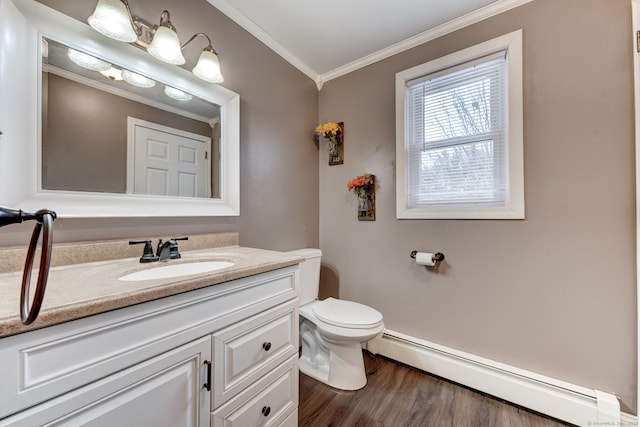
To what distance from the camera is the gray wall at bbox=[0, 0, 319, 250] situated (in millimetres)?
1112

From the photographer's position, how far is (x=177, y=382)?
2.48 ft

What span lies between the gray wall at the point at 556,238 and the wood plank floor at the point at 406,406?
25 cm

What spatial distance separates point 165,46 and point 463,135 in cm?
179

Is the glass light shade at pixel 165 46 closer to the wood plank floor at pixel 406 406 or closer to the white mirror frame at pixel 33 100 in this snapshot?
the white mirror frame at pixel 33 100

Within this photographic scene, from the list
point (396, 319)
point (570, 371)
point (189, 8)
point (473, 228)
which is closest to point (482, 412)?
point (570, 371)

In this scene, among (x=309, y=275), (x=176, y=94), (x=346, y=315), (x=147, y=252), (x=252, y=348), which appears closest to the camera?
(x=252, y=348)

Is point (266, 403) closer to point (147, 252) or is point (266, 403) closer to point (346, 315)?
point (346, 315)

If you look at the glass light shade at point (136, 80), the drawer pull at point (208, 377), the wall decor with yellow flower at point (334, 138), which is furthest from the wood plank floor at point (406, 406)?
the glass light shade at point (136, 80)

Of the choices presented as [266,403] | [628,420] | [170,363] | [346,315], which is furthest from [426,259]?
[170,363]

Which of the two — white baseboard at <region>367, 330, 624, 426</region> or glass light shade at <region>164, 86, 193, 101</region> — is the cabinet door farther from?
white baseboard at <region>367, 330, 624, 426</region>

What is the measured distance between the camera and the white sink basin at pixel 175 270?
3.36 feet

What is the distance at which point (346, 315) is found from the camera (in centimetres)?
157

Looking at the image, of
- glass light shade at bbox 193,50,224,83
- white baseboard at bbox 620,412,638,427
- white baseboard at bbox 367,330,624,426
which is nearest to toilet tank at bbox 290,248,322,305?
white baseboard at bbox 367,330,624,426

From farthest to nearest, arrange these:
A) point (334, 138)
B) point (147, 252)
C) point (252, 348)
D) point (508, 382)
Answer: point (334, 138)
point (508, 382)
point (147, 252)
point (252, 348)
